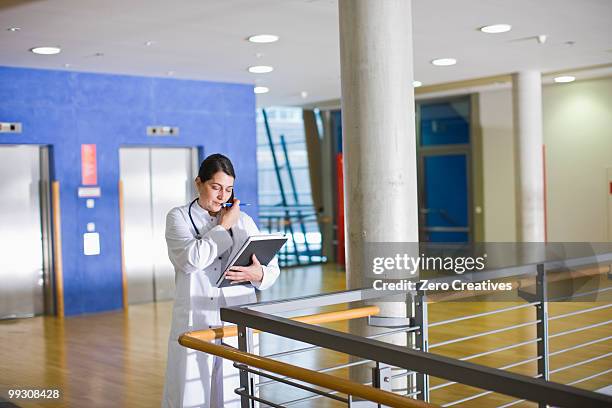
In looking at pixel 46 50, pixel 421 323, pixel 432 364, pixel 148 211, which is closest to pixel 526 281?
pixel 421 323

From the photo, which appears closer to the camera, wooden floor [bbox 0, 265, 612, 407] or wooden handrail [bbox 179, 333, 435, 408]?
wooden handrail [bbox 179, 333, 435, 408]

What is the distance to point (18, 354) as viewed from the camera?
793 centimetres

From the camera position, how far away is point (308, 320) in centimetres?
356

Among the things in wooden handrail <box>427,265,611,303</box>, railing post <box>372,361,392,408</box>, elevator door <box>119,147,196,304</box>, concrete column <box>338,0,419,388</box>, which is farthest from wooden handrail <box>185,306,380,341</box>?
elevator door <box>119,147,196,304</box>

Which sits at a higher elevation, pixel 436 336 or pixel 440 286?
pixel 440 286

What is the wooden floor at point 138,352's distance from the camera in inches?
245

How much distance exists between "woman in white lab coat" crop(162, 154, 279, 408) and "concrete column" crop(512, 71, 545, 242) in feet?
27.8

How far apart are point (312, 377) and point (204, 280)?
1469 millimetres

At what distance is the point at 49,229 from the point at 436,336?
5.28 metres

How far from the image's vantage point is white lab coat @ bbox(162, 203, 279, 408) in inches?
149

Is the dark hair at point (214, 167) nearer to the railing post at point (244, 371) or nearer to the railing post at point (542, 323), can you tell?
the railing post at point (244, 371)

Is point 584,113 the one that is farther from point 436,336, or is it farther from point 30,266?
point 30,266

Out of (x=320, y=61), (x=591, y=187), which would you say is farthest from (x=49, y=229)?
(x=591, y=187)

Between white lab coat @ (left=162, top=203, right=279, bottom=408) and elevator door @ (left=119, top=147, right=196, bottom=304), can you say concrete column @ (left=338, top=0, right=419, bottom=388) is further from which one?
elevator door @ (left=119, top=147, right=196, bottom=304)
